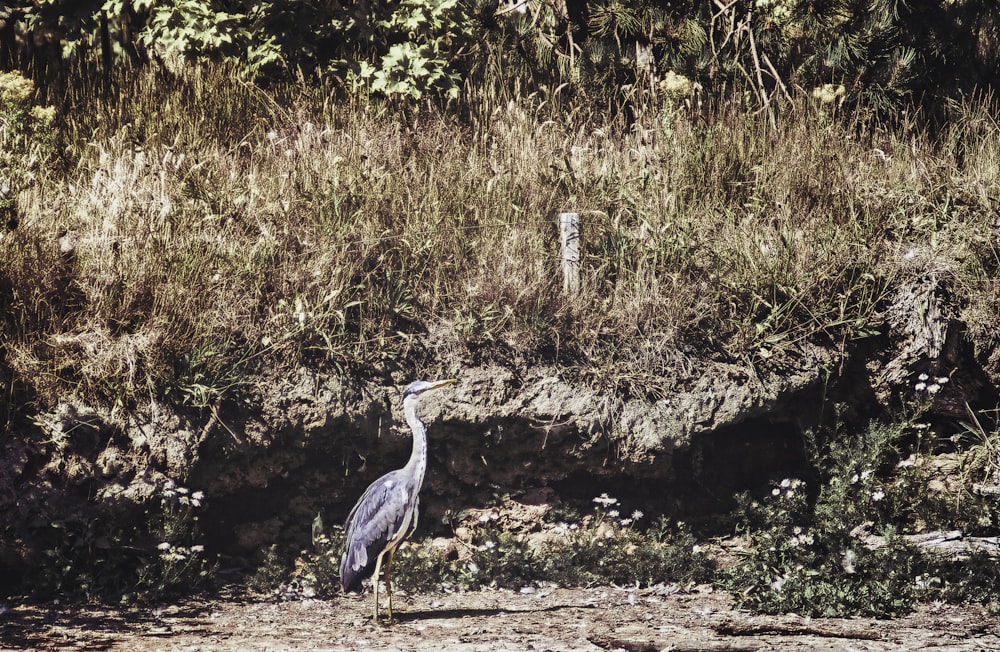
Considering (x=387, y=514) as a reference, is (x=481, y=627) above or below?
below

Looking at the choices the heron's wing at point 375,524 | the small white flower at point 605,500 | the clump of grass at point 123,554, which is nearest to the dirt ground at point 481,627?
the clump of grass at point 123,554

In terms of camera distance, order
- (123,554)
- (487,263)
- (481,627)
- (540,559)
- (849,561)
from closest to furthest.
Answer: (481,627) < (123,554) < (849,561) < (540,559) < (487,263)

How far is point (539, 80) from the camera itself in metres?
7.17

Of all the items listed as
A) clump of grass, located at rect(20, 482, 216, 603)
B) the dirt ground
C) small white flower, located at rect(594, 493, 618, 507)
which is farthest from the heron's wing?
small white flower, located at rect(594, 493, 618, 507)

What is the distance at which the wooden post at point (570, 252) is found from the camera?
518 centimetres

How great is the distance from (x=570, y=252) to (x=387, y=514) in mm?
1827

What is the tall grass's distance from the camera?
4.72m

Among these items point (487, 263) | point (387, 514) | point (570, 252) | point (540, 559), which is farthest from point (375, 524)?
point (570, 252)

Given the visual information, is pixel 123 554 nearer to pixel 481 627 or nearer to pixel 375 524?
pixel 375 524

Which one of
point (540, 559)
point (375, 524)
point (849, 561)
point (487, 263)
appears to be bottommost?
point (540, 559)

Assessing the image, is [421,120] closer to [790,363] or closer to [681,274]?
[681,274]

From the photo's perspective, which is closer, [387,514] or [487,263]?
[387,514]

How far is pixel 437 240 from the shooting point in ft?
17.3

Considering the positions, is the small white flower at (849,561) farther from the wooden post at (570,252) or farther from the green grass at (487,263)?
the wooden post at (570,252)
